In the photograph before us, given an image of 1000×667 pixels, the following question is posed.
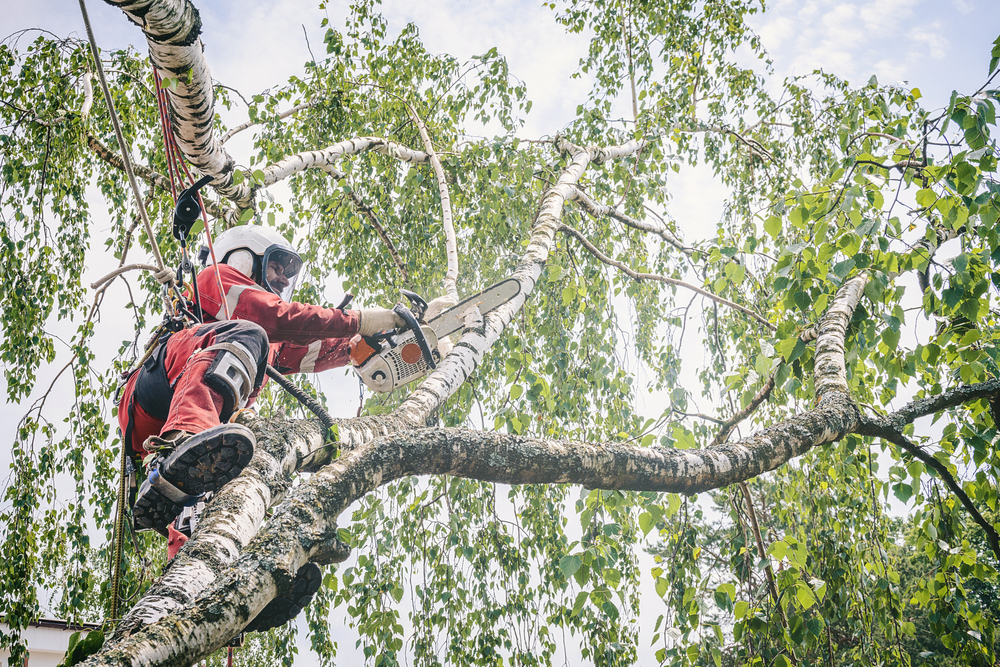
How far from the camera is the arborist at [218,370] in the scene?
1387 mm

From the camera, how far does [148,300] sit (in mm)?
3406

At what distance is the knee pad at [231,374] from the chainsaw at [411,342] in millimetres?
625

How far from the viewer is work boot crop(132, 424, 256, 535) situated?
4.39 ft

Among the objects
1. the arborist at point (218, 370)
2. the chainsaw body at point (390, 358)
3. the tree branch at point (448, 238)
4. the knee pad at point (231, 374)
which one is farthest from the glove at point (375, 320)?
the knee pad at point (231, 374)

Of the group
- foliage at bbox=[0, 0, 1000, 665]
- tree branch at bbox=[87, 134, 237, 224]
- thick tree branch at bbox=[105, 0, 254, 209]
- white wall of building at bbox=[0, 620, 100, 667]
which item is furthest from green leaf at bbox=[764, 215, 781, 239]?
white wall of building at bbox=[0, 620, 100, 667]

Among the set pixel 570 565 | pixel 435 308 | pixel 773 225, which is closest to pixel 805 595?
pixel 570 565

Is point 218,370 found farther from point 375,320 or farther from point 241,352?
point 375,320

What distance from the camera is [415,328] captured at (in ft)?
7.08

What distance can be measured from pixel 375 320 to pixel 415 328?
0.51 ft

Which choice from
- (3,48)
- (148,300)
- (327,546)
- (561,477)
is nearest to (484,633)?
(561,477)

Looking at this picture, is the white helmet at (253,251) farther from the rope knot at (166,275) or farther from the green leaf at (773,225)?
the green leaf at (773,225)

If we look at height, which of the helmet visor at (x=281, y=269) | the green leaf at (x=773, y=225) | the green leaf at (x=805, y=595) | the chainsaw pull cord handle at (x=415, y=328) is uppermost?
the helmet visor at (x=281, y=269)

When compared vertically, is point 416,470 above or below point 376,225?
below

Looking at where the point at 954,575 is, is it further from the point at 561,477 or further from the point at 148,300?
the point at 148,300
